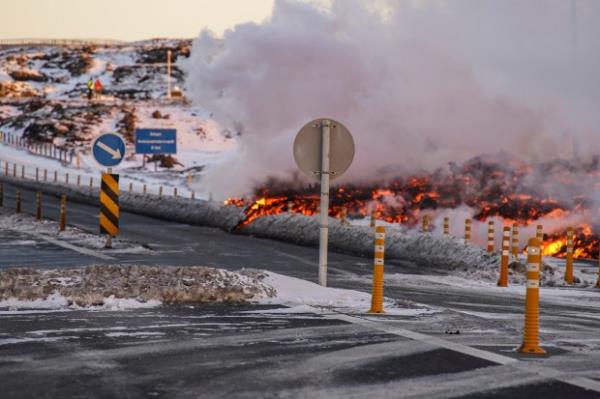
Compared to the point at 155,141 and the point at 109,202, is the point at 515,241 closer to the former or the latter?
the point at 109,202

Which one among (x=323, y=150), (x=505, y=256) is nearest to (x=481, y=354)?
(x=323, y=150)

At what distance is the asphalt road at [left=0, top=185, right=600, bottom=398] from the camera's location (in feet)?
23.3

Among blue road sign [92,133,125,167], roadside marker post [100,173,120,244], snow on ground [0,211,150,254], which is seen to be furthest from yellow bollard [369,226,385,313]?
roadside marker post [100,173,120,244]

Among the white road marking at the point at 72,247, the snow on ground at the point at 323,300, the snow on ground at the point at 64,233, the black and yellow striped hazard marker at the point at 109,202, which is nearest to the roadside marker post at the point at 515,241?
the snow on ground at the point at 323,300

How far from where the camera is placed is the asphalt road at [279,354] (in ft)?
23.3

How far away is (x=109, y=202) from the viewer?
2236 centimetres

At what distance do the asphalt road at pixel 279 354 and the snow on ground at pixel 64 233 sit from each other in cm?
1025

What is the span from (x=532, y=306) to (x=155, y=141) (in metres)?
38.5

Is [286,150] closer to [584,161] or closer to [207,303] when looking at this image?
[584,161]

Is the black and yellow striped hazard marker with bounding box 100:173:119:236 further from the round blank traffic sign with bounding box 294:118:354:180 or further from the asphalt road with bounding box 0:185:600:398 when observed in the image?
the asphalt road with bounding box 0:185:600:398

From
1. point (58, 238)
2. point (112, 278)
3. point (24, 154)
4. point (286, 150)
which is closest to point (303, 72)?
point (286, 150)

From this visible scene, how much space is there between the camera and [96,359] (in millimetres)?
8242

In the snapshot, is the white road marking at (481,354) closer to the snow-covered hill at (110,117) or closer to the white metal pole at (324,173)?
the white metal pole at (324,173)

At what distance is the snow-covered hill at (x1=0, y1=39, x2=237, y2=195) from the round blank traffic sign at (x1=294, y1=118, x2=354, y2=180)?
29422 mm
